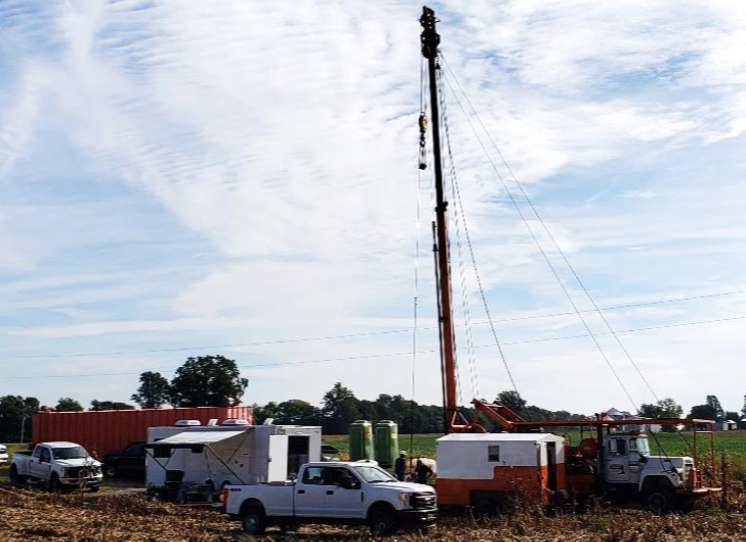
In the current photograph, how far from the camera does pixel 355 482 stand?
78.4ft

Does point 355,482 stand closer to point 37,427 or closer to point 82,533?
point 82,533

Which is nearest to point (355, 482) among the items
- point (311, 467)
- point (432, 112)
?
point (311, 467)

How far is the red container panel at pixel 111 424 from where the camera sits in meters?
47.8

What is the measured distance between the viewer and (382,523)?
23312mm

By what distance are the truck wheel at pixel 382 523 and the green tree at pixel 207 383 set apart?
172ft

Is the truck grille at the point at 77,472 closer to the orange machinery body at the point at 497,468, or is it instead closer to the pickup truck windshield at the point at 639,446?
the orange machinery body at the point at 497,468

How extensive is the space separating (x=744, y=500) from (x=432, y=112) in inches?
719

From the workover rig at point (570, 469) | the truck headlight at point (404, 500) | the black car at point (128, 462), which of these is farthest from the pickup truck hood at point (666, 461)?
the black car at point (128, 462)

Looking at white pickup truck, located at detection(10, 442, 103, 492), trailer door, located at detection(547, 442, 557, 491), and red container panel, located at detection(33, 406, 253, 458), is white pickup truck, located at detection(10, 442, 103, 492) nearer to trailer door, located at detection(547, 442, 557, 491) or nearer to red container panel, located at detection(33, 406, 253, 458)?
red container panel, located at detection(33, 406, 253, 458)

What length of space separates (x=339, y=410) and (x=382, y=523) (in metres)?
96.0

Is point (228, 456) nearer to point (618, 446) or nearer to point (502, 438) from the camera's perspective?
point (502, 438)

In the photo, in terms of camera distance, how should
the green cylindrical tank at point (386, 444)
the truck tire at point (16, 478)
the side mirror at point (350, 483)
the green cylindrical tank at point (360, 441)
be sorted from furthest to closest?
the green cylindrical tank at point (386, 444) < the green cylindrical tank at point (360, 441) < the truck tire at point (16, 478) < the side mirror at point (350, 483)

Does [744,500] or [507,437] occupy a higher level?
[507,437]

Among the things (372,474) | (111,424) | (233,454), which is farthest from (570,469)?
(111,424)
